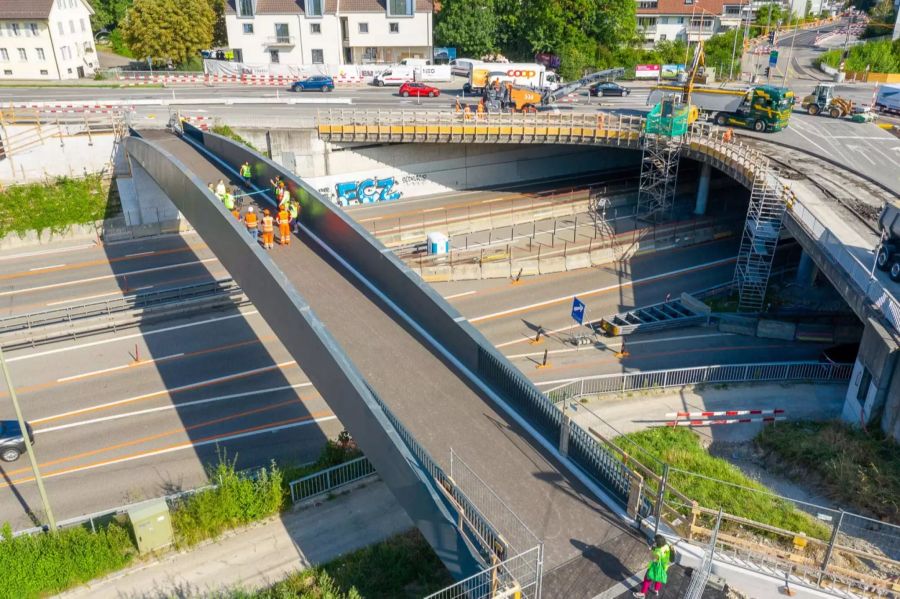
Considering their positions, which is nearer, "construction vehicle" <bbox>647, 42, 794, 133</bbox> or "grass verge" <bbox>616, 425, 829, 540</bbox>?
"grass verge" <bbox>616, 425, 829, 540</bbox>

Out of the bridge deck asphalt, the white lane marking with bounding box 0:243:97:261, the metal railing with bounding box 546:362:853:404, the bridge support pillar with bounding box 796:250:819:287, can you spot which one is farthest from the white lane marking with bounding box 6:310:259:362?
the bridge support pillar with bounding box 796:250:819:287

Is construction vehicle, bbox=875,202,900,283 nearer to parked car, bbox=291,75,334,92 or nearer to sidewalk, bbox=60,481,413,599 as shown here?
sidewalk, bbox=60,481,413,599

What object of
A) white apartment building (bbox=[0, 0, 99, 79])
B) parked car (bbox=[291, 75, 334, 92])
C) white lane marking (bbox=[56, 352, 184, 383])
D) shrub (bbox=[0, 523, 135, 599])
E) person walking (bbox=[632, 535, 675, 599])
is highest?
white apartment building (bbox=[0, 0, 99, 79])

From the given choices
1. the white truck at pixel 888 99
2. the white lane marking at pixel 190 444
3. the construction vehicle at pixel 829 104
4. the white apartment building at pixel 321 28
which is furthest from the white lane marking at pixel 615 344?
the white apartment building at pixel 321 28

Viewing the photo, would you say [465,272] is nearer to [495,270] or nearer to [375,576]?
[495,270]

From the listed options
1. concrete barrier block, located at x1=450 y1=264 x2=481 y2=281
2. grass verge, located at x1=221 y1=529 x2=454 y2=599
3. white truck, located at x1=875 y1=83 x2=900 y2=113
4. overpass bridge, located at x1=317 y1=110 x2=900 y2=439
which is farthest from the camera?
white truck, located at x1=875 y1=83 x2=900 y2=113

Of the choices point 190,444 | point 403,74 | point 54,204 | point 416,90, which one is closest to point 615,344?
point 190,444

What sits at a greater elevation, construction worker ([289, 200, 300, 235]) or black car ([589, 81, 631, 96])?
black car ([589, 81, 631, 96])
